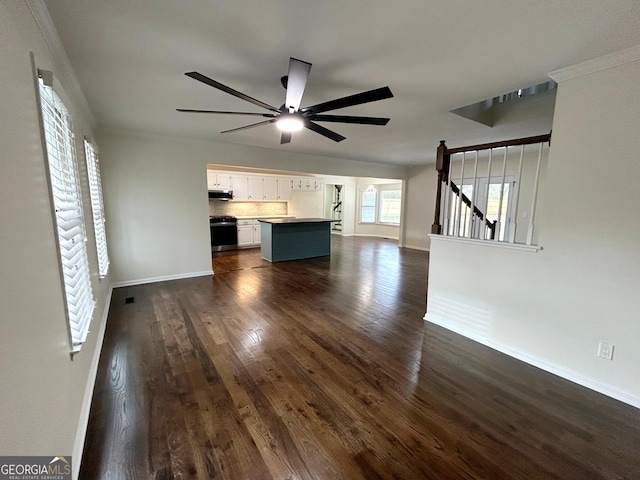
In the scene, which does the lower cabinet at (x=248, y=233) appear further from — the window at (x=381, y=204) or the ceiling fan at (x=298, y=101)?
the ceiling fan at (x=298, y=101)

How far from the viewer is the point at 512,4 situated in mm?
1484

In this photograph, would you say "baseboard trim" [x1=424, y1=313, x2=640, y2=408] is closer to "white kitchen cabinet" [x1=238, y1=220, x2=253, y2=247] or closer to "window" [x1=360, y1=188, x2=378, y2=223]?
"white kitchen cabinet" [x1=238, y1=220, x2=253, y2=247]

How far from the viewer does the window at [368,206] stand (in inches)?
418

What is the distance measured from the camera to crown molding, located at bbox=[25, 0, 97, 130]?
4.78 ft

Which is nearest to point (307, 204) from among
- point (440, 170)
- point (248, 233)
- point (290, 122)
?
point (248, 233)

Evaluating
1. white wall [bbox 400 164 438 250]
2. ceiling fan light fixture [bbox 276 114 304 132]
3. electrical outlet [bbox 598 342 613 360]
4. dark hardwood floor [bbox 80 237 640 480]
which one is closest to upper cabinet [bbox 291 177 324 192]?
white wall [bbox 400 164 438 250]

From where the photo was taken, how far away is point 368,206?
35.4 feet

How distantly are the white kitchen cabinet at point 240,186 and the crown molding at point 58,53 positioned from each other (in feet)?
15.2

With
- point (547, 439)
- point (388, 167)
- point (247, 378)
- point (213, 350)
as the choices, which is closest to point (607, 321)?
point (547, 439)

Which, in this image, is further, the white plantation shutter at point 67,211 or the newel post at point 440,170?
the newel post at point 440,170

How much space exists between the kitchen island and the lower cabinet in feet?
4.91

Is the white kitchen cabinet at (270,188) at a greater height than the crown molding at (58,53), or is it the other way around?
the crown molding at (58,53)

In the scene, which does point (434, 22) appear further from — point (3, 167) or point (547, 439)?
point (547, 439)

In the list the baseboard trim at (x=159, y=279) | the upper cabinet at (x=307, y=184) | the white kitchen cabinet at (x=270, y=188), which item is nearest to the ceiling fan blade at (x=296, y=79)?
the baseboard trim at (x=159, y=279)
